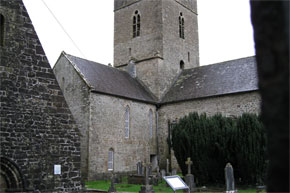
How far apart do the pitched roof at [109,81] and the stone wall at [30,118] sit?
1122 centimetres

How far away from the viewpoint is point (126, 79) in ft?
92.4

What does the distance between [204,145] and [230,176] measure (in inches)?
157

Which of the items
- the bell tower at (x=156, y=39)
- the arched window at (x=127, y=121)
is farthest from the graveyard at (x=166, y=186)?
the bell tower at (x=156, y=39)

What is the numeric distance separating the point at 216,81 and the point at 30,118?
18.0 m

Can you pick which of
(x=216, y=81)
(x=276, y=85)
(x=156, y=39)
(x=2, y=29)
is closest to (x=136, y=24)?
(x=156, y=39)

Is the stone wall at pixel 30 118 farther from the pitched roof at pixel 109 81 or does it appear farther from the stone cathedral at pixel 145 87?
the pitched roof at pixel 109 81

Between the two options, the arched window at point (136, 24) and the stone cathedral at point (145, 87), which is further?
the arched window at point (136, 24)

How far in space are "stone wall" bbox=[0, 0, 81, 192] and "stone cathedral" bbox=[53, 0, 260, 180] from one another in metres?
10.8

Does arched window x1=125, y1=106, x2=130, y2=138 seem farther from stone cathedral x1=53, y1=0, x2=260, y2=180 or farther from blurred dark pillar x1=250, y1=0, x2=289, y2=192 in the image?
blurred dark pillar x1=250, y1=0, x2=289, y2=192

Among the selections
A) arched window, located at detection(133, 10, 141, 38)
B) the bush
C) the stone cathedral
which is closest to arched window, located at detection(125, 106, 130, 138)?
the stone cathedral

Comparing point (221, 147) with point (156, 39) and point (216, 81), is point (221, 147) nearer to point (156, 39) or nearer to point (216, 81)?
point (216, 81)

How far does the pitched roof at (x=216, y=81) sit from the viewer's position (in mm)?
24016

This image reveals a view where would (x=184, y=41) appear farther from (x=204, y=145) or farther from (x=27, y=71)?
(x=27, y=71)

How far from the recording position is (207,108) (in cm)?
2481
